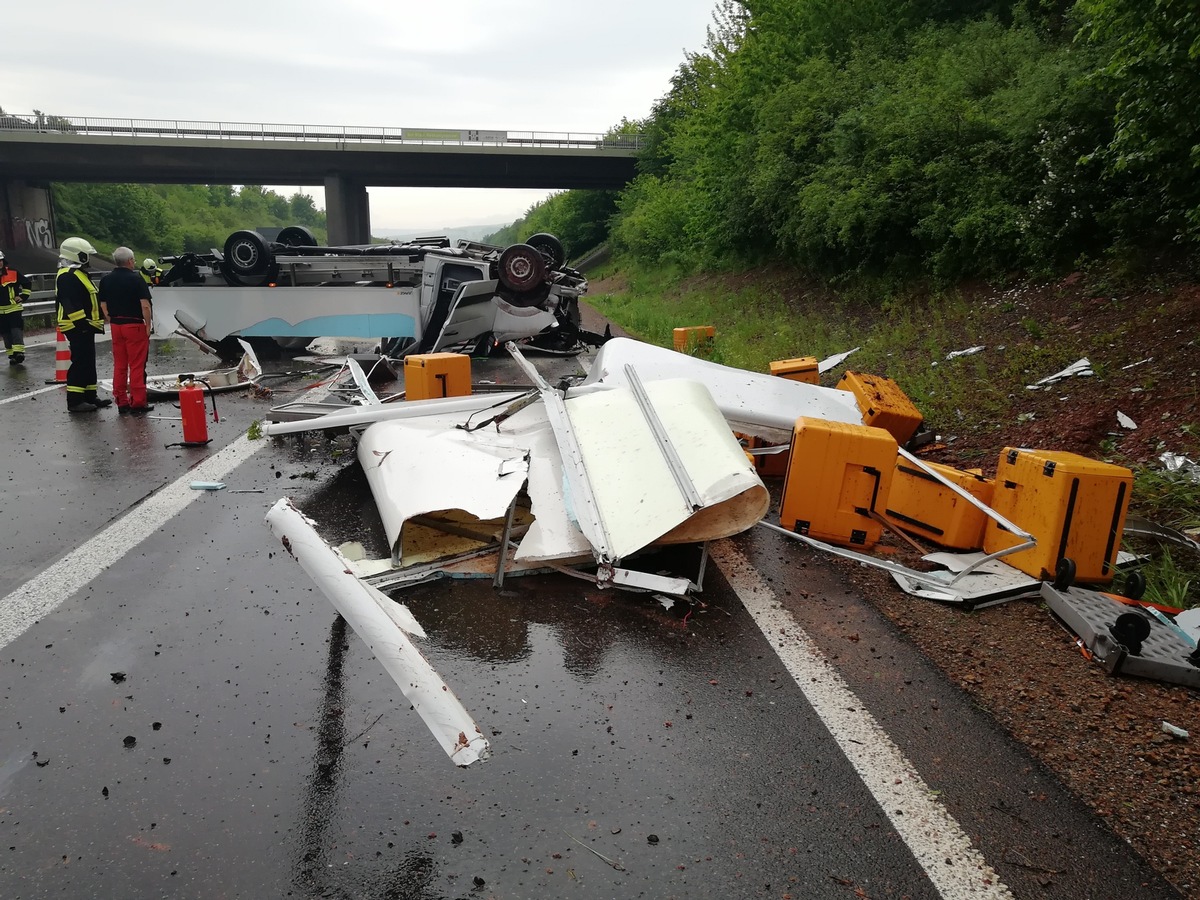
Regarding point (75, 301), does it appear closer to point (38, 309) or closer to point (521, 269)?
point (521, 269)

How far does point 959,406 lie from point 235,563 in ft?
20.5

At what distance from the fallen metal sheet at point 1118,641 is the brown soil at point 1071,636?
0.05 m

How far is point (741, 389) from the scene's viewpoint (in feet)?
21.7

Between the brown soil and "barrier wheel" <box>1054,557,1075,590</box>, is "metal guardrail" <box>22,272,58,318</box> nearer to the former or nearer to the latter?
the brown soil

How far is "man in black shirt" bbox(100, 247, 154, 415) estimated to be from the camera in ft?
27.3

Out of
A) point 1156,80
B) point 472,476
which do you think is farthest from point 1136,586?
point 1156,80

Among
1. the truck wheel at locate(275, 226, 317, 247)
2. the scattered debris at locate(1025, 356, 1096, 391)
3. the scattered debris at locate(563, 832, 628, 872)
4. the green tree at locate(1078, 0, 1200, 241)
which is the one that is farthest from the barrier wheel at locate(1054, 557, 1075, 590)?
the truck wheel at locate(275, 226, 317, 247)

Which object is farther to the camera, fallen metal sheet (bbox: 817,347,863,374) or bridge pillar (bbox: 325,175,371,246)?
bridge pillar (bbox: 325,175,371,246)

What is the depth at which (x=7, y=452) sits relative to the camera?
22.1 ft

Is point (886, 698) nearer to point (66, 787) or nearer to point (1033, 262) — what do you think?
point (66, 787)

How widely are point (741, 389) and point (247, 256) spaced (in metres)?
8.34

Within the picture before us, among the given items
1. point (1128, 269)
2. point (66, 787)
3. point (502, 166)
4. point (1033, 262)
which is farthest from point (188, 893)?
point (502, 166)

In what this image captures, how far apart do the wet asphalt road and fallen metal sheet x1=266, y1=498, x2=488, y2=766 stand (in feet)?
1.44

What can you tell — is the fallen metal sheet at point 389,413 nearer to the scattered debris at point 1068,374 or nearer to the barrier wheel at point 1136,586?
the barrier wheel at point 1136,586
